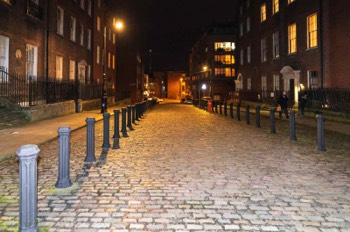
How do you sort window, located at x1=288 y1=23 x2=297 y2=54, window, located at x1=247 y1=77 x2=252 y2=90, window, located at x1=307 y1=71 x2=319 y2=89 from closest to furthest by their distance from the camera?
1. window, located at x1=307 y1=71 x2=319 y2=89
2. window, located at x1=288 y1=23 x2=297 y2=54
3. window, located at x1=247 y1=77 x2=252 y2=90

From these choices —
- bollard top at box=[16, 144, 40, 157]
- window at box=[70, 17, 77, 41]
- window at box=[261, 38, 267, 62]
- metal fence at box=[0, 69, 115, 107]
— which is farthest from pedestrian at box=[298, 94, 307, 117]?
bollard top at box=[16, 144, 40, 157]

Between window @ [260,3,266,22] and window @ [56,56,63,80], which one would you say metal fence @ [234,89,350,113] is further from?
window @ [56,56,63,80]

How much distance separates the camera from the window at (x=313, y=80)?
2698 cm

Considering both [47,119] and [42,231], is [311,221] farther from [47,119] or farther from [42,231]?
[47,119]

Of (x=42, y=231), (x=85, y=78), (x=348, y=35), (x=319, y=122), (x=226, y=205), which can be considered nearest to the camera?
(x=42, y=231)

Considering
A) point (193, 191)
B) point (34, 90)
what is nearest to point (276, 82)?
point (34, 90)

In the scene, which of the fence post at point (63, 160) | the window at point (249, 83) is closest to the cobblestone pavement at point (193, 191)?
the fence post at point (63, 160)

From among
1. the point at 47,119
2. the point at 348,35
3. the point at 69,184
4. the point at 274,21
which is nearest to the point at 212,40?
the point at 274,21

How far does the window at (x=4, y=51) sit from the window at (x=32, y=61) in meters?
2.63

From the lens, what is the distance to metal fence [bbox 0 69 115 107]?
1771 centimetres

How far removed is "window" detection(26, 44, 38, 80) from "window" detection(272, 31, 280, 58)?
74.8 ft

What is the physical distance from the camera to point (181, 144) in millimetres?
11680

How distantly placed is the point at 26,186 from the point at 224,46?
78.0 meters

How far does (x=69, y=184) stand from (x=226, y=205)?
2871 millimetres
